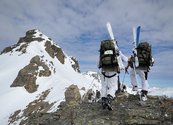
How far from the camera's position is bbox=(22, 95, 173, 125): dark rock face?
11.9 meters

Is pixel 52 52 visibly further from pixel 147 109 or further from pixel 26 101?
pixel 147 109

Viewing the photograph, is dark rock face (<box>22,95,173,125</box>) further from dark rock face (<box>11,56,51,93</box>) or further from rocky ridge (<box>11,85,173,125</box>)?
dark rock face (<box>11,56,51,93</box>)

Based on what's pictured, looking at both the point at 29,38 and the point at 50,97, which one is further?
the point at 29,38

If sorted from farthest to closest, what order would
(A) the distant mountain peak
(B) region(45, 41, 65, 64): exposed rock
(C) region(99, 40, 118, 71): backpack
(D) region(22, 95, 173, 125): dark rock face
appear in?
1. (B) region(45, 41, 65, 64): exposed rock
2. (A) the distant mountain peak
3. (C) region(99, 40, 118, 71): backpack
4. (D) region(22, 95, 173, 125): dark rock face

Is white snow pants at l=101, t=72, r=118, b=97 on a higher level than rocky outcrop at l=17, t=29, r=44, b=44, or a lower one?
lower

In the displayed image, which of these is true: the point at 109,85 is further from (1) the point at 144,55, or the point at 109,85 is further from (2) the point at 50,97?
(2) the point at 50,97

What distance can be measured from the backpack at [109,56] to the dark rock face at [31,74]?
106 metres

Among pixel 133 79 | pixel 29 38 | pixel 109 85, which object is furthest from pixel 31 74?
pixel 109 85

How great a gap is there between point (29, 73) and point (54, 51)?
43.6 m

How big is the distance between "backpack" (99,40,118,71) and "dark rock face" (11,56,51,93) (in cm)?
10561

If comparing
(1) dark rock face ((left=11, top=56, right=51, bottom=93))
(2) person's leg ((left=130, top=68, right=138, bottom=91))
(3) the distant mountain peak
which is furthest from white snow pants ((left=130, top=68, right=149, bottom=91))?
(3) the distant mountain peak

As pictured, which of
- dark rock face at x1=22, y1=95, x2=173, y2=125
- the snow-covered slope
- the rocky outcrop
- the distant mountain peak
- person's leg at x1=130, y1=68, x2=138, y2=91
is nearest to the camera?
dark rock face at x1=22, y1=95, x2=173, y2=125

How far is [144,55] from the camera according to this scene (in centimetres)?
1436

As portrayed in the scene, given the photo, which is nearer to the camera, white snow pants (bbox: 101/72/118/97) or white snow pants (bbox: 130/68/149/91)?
white snow pants (bbox: 101/72/118/97)
